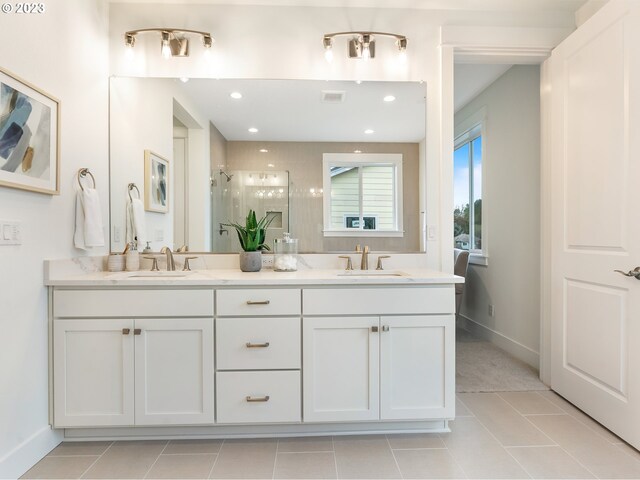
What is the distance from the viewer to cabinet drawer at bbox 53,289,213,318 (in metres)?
1.87

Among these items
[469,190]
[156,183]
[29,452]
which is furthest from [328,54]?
[29,452]

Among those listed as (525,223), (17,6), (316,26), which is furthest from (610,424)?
(17,6)

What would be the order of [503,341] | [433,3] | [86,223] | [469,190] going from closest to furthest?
[86,223] → [433,3] → [503,341] → [469,190]

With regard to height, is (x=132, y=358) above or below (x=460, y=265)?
below

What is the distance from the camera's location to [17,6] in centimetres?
167

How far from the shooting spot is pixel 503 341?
11.4ft

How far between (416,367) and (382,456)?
0.45 metres

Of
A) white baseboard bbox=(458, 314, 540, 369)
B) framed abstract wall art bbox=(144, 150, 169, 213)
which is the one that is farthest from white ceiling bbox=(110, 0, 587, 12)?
white baseboard bbox=(458, 314, 540, 369)

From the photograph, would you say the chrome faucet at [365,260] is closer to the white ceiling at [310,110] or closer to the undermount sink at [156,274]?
the white ceiling at [310,110]

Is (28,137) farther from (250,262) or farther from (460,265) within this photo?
(460,265)

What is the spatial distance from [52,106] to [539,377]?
3531 mm

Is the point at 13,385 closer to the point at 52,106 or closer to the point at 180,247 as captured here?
the point at 180,247

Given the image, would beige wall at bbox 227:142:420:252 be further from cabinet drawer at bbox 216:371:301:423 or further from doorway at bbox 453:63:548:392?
doorway at bbox 453:63:548:392

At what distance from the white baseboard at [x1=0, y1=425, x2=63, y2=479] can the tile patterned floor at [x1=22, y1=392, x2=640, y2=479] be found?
0.04 m
